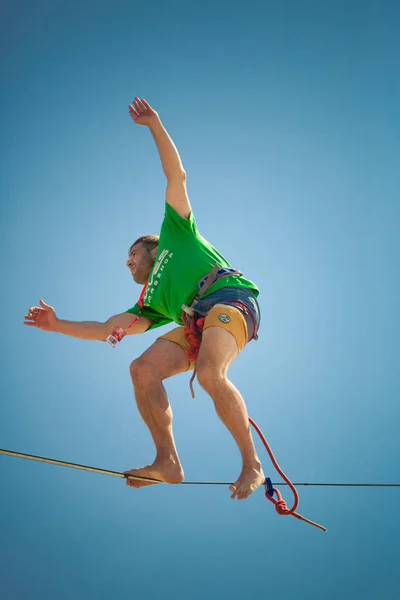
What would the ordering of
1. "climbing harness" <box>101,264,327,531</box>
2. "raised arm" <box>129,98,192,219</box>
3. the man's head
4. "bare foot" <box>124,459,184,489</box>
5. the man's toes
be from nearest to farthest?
the man's toes
"bare foot" <box>124,459,184,489</box>
"climbing harness" <box>101,264,327,531</box>
"raised arm" <box>129,98,192,219</box>
the man's head

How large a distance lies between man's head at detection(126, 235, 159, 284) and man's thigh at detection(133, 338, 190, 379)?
2.08ft

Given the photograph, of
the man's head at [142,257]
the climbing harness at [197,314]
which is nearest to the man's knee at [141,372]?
the climbing harness at [197,314]

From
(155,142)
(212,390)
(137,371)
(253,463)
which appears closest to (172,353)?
(137,371)

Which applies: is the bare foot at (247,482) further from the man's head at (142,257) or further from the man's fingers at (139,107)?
the man's fingers at (139,107)

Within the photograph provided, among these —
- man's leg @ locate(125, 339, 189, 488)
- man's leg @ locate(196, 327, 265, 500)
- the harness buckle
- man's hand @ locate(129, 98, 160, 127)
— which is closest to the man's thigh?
man's leg @ locate(125, 339, 189, 488)

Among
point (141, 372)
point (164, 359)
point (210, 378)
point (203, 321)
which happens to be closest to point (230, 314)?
point (203, 321)

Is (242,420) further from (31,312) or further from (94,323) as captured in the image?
(31,312)

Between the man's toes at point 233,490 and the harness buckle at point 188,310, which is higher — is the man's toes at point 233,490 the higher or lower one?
the lower one

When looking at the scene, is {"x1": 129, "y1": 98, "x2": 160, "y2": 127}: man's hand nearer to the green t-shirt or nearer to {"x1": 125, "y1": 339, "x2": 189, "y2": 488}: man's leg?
the green t-shirt

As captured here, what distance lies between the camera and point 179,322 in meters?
5.64

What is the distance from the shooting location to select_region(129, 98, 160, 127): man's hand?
555 centimetres

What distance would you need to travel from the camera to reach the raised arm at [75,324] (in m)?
5.68

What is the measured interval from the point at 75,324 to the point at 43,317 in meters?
0.25

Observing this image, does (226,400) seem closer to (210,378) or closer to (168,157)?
(210,378)
